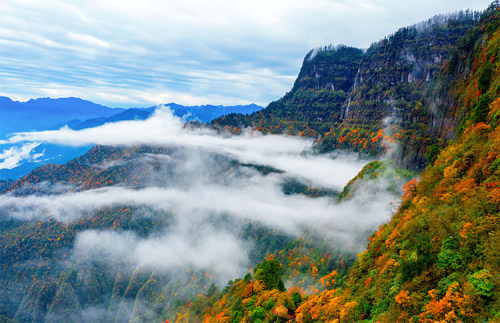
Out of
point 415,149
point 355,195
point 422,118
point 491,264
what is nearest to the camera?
point 491,264

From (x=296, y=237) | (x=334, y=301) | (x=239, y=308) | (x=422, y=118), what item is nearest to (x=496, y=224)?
(x=334, y=301)

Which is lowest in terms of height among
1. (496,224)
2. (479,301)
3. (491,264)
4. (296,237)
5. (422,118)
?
(296,237)

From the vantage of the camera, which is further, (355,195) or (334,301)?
(355,195)

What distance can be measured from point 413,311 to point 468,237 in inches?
302

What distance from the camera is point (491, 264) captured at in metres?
19.1

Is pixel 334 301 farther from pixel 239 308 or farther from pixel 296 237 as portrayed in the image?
pixel 296 237

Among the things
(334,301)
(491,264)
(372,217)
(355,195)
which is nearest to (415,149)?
(372,217)

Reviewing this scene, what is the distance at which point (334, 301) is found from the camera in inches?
1400

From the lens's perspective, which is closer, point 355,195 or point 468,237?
point 468,237

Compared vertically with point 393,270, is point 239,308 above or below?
below

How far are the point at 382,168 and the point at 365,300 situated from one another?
3688 inches

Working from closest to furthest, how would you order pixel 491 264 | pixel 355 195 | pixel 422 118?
pixel 491 264 < pixel 422 118 < pixel 355 195

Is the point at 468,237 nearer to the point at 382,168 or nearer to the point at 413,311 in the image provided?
the point at 413,311

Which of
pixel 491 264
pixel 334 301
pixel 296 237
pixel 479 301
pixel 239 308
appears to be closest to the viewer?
pixel 479 301
